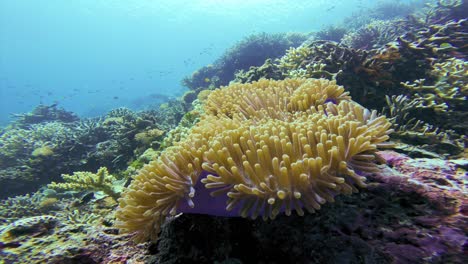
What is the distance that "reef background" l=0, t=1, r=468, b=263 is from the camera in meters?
1.71

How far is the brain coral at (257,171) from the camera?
5.58 ft

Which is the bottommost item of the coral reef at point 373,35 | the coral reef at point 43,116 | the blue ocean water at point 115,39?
the coral reef at point 373,35

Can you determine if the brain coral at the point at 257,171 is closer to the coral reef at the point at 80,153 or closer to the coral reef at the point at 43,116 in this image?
the coral reef at the point at 80,153

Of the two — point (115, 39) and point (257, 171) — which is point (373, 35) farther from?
point (115, 39)

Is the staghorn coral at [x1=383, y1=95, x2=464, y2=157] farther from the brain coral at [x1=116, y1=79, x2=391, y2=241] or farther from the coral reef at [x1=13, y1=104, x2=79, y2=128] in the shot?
the coral reef at [x1=13, y1=104, x2=79, y2=128]

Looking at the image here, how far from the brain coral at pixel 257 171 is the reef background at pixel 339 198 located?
219 mm

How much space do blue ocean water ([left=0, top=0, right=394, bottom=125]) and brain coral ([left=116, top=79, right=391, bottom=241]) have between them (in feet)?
262

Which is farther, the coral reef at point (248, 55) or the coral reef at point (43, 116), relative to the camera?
the coral reef at point (43, 116)

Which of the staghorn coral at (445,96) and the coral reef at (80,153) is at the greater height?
the coral reef at (80,153)

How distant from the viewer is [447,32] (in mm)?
5773

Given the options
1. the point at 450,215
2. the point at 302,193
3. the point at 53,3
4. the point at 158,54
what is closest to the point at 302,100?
the point at 302,193

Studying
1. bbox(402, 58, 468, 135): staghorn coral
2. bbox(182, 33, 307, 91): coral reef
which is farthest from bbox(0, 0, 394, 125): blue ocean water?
bbox(402, 58, 468, 135): staghorn coral

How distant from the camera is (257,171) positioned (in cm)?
172

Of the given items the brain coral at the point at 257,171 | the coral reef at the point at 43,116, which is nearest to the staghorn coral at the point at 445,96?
the brain coral at the point at 257,171
